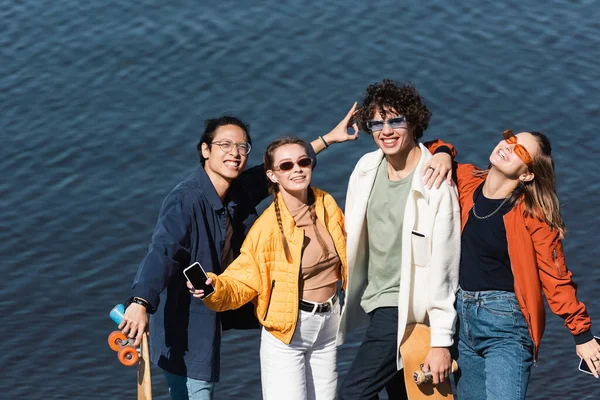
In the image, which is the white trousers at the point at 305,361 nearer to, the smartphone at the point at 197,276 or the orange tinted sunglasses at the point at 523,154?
the smartphone at the point at 197,276

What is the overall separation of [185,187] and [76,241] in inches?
198

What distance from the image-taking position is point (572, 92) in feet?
41.7

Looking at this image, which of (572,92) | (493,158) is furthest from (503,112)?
(493,158)

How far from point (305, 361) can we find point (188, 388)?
26.1 inches

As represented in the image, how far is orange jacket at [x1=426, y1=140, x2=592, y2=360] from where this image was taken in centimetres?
530

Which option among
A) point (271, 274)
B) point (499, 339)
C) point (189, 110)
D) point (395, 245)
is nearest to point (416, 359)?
point (499, 339)

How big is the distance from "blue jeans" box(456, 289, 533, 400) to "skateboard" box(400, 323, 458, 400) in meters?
0.22

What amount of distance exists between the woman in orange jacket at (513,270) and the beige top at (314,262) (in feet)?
2.30

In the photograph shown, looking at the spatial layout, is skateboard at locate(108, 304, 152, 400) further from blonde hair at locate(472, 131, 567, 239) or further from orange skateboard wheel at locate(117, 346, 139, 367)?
blonde hair at locate(472, 131, 567, 239)

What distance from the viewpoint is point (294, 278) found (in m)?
5.68

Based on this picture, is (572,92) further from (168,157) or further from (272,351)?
(272,351)

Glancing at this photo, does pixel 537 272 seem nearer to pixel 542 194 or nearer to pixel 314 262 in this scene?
pixel 542 194

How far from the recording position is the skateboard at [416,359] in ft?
18.4

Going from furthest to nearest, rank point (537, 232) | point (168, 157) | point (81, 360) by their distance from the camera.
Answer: point (168, 157), point (81, 360), point (537, 232)
